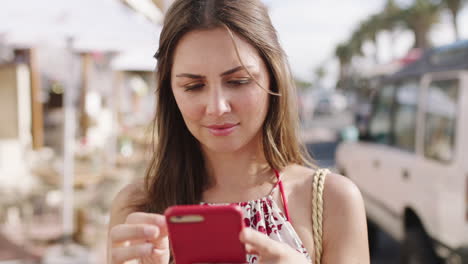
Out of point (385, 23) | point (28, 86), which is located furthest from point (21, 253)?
point (385, 23)

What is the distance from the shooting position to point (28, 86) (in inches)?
320

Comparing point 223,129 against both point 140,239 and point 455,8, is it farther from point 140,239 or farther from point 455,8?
point 455,8

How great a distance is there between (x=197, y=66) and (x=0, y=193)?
17.2 ft

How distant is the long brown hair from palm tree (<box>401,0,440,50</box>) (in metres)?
27.9

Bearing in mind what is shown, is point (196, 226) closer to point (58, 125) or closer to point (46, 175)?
point (46, 175)

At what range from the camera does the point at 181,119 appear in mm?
1517

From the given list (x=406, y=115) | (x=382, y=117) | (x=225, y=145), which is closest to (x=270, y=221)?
(x=225, y=145)

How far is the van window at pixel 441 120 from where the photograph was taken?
3.47 metres

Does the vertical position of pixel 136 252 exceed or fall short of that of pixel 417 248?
it exceeds it

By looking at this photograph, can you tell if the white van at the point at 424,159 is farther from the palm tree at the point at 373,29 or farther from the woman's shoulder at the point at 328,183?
the palm tree at the point at 373,29

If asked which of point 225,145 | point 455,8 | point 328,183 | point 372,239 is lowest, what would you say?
point 372,239

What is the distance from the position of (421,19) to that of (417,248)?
2789 centimetres

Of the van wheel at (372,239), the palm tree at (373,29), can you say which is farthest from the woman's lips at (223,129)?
the palm tree at (373,29)

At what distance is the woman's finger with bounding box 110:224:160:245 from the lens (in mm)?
1067
